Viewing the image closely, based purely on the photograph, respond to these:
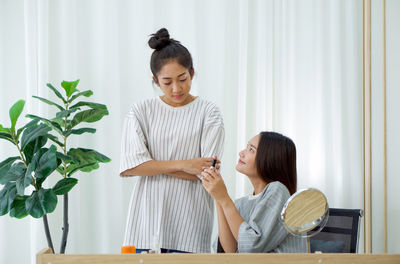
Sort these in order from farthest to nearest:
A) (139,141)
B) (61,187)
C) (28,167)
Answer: (61,187) → (28,167) → (139,141)

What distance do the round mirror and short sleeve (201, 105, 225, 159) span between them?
2.63 ft

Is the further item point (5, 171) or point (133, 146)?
point (5, 171)

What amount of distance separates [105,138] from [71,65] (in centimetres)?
51

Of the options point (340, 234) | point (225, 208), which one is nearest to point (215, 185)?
point (225, 208)

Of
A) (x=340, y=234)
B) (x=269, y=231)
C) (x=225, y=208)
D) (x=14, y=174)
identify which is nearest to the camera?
(x=269, y=231)

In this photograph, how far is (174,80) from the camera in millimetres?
1754

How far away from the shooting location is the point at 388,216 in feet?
9.35

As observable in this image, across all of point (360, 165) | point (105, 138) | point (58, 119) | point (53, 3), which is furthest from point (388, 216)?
point (53, 3)

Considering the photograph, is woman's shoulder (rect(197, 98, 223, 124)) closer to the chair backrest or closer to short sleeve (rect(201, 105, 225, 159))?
short sleeve (rect(201, 105, 225, 159))

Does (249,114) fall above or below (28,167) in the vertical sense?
above

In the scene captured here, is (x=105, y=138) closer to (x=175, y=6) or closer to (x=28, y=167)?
(x=28, y=167)

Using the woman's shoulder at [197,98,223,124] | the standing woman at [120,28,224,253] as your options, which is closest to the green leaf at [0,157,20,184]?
the standing woman at [120,28,224,253]

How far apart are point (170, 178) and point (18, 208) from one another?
3.24 ft

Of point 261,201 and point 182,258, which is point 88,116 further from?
point 182,258
